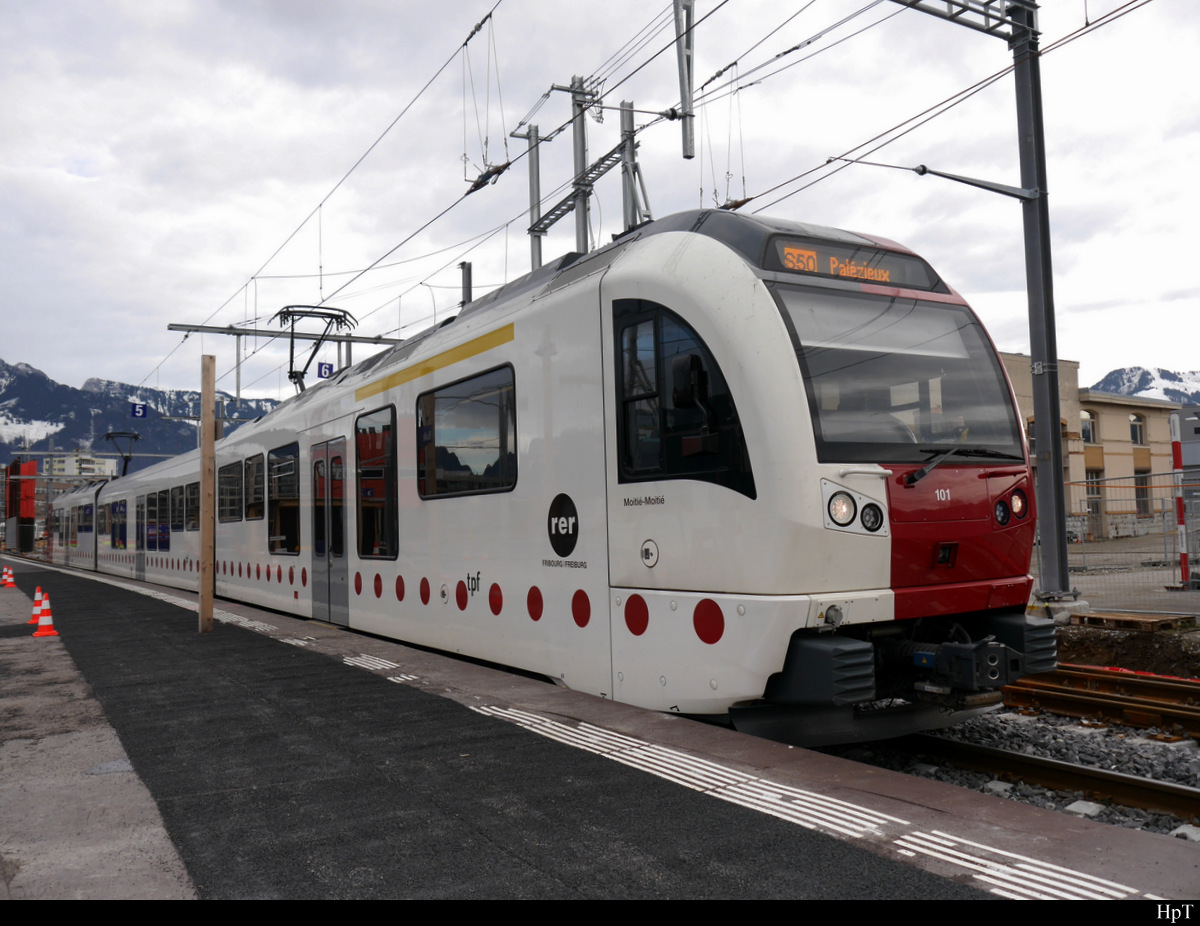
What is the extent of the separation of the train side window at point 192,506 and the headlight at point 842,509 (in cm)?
1629

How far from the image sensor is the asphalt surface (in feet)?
10.7

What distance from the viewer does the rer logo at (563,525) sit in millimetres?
6422

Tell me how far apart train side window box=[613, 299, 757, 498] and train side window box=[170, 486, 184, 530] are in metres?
16.9

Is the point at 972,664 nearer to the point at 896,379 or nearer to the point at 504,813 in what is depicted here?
the point at 896,379

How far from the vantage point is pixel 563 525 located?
6.54m

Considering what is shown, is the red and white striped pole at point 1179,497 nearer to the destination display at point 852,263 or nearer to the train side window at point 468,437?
the destination display at point 852,263

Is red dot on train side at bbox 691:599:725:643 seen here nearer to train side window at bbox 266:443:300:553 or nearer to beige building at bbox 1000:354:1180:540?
train side window at bbox 266:443:300:553

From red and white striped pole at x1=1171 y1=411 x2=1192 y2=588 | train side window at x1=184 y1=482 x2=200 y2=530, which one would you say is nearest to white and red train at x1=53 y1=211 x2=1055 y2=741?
red and white striped pole at x1=1171 y1=411 x2=1192 y2=588

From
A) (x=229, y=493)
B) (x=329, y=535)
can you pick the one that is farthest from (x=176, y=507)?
(x=329, y=535)

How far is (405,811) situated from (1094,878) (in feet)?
Answer: 8.65

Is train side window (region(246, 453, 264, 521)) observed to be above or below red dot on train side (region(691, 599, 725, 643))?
above

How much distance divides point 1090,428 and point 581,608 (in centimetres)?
3977

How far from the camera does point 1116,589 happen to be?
14102mm
